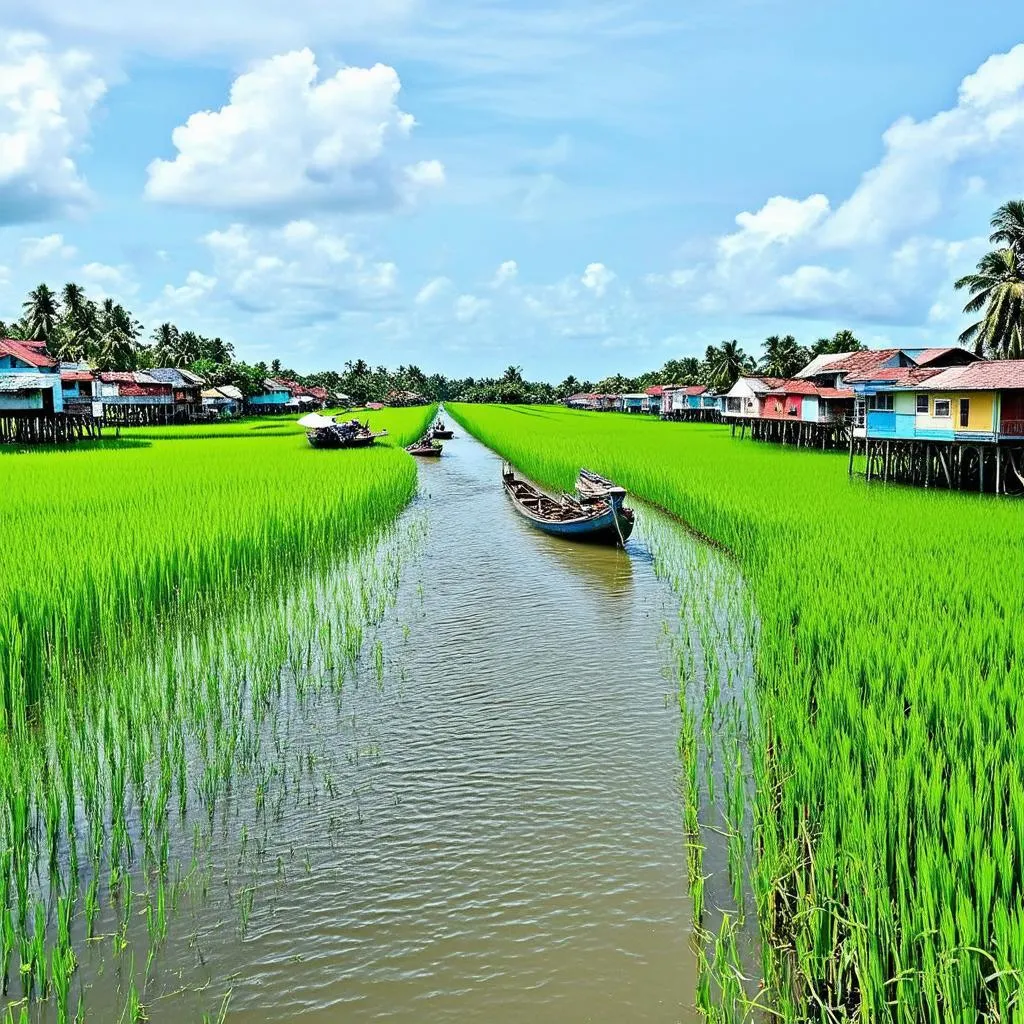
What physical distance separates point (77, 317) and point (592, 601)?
59.8m

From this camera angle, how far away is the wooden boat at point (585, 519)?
53.6 ft

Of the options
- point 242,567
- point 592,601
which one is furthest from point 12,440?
point 592,601

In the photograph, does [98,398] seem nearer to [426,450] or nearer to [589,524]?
[426,450]

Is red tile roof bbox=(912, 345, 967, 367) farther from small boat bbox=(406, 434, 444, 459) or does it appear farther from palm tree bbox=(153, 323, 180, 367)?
palm tree bbox=(153, 323, 180, 367)

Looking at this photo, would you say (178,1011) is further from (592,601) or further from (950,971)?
(592,601)

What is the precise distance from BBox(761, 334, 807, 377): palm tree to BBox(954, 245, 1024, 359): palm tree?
1021 inches

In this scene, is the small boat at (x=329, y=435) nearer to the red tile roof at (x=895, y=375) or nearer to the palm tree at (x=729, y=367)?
the red tile roof at (x=895, y=375)

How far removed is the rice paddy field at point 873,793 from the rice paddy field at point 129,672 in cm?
306

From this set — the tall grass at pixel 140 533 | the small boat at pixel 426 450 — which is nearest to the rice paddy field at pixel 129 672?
the tall grass at pixel 140 533

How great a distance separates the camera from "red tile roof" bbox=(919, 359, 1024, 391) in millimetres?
20516

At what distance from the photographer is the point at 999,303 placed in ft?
115

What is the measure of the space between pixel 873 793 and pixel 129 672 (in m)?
6.50

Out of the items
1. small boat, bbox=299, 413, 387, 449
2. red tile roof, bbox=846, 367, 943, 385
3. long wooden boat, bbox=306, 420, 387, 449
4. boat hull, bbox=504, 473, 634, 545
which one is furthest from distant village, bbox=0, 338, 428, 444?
red tile roof, bbox=846, 367, 943, 385

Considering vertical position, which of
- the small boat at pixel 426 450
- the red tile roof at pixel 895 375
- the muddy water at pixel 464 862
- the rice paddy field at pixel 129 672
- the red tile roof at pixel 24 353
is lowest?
the muddy water at pixel 464 862
